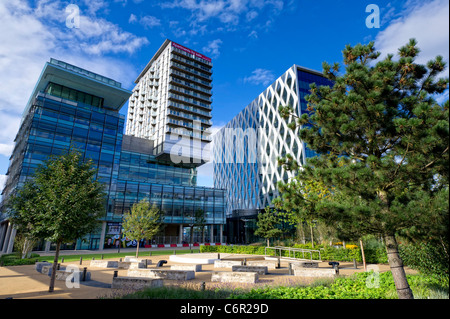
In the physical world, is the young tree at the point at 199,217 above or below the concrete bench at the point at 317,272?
above

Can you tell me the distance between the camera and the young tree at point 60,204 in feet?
37.8

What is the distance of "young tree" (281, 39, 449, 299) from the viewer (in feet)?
22.6

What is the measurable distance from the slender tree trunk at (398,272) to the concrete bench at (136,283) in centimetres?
901

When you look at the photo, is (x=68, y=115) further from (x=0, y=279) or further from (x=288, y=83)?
(x=288, y=83)

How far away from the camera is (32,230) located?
11.7 meters

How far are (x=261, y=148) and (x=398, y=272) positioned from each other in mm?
63697

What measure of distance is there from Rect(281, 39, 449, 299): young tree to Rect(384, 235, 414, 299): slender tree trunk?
1.0 inches

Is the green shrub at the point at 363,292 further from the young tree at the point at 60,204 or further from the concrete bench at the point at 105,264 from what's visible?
the concrete bench at the point at 105,264

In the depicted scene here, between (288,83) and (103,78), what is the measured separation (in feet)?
145

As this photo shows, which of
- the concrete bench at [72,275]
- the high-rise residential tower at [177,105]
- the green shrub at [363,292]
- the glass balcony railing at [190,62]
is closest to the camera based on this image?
the green shrub at [363,292]

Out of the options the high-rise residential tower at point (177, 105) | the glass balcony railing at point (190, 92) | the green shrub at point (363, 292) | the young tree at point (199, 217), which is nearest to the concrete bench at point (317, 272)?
the green shrub at point (363, 292)

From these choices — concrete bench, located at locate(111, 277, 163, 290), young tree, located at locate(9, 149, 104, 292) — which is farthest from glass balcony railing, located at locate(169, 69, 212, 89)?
concrete bench, located at locate(111, 277, 163, 290)

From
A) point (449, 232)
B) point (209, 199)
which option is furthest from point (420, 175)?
point (209, 199)

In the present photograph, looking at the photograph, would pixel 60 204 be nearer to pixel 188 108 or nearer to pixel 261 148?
pixel 188 108
